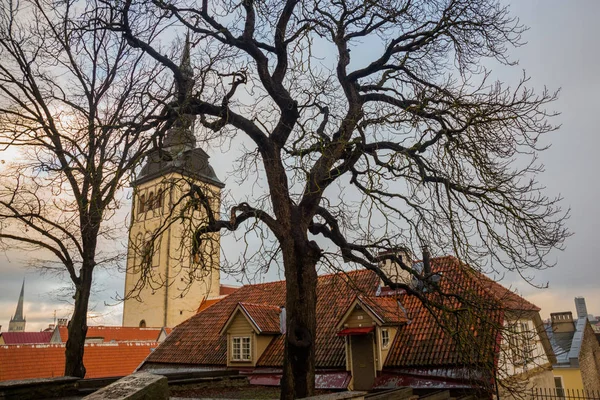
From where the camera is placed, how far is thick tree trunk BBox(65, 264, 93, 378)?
37.7 feet

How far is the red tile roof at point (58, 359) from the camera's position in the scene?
21.8m

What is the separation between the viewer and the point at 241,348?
58.8 ft

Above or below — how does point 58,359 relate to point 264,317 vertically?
below

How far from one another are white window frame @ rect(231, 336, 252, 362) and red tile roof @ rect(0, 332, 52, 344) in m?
29.2

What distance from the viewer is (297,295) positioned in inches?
297

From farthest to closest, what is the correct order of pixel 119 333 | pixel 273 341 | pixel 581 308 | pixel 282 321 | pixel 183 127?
pixel 119 333
pixel 581 308
pixel 282 321
pixel 273 341
pixel 183 127

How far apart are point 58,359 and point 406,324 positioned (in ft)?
60.9

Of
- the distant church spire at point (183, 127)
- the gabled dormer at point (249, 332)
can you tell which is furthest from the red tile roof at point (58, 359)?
the distant church spire at point (183, 127)

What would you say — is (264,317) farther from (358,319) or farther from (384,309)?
(384,309)

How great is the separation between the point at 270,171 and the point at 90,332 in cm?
3485

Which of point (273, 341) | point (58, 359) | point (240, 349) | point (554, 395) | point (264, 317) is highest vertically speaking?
point (264, 317)

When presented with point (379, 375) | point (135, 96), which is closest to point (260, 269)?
point (135, 96)

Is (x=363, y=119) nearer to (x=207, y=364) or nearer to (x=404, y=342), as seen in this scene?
(x=404, y=342)

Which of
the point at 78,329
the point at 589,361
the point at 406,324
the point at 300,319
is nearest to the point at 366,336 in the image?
the point at 406,324
